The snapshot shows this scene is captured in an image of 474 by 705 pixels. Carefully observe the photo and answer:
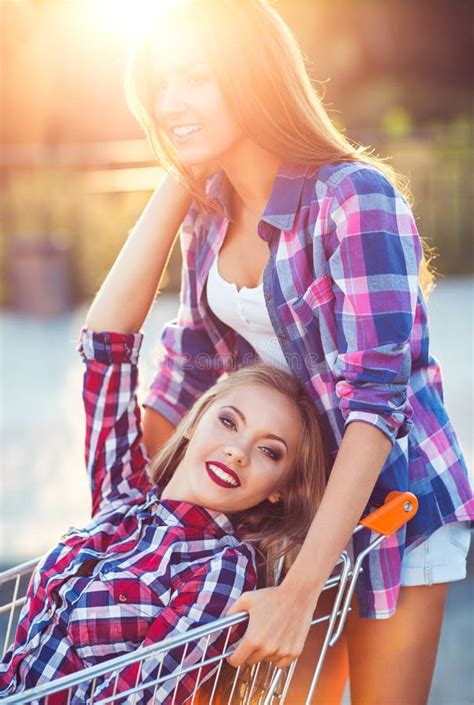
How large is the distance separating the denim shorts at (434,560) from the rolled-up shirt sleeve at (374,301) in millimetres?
385

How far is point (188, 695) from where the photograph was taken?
218 centimetres

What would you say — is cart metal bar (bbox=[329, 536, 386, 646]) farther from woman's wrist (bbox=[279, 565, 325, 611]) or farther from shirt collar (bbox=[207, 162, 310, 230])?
shirt collar (bbox=[207, 162, 310, 230])

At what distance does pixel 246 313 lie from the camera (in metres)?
2.49

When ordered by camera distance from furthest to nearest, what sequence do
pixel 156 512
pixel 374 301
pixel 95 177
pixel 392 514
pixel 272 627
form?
1. pixel 95 177
2. pixel 156 512
3. pixel 392 514
4. pixel 374 301
5. pixel 272 627

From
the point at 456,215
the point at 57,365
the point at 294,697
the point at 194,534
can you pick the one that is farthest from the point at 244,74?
the point at 456,215

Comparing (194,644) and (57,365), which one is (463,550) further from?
(57,365)

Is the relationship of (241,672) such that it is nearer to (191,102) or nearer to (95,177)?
(191,102)

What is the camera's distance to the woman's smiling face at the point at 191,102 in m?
2.36

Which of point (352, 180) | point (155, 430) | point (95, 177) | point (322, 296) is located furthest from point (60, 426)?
point (95, 177)

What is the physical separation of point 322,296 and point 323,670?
0.97 metres

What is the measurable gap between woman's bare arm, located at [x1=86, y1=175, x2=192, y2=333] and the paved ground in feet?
2.71

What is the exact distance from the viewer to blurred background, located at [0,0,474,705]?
589 centimetres

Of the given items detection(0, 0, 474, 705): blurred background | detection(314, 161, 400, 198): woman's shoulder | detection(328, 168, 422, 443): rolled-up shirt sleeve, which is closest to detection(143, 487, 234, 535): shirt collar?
detection(328, 168, 422, 443): rolled-up shirt sleeve

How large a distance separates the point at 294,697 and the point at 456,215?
890cm
